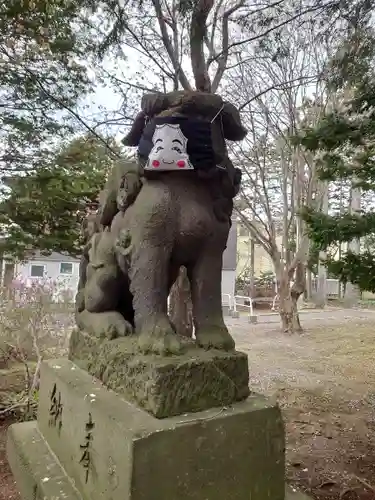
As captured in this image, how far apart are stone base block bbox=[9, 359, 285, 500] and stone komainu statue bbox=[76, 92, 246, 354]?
0.23m

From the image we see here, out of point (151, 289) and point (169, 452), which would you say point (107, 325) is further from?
point (169, 452)

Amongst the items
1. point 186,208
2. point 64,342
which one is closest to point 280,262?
point 64,342

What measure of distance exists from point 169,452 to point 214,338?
43cm

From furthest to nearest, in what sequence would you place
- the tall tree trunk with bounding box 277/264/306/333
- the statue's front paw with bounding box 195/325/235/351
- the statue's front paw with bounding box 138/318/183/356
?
the tall tree trunk with bounding box 277/264/306/333 → the statue's front paw with bounding box 195/325/235/351 → the statue's front paw with bounding box 138/318/183/356

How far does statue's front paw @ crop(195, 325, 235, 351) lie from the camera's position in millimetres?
1498

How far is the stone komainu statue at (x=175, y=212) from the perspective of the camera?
4.91ft

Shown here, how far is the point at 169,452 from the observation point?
1.22 m

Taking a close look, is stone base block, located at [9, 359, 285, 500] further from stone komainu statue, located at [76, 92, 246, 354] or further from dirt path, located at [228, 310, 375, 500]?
dirt path, located at [228, 310, 375, 500]

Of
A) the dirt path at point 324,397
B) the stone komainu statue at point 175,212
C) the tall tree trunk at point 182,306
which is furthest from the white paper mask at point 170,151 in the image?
the tall tree trunk at point 182,306

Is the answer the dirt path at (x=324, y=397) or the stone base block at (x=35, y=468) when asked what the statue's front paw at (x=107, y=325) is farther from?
A: the dirt path at (x=324, y=397)

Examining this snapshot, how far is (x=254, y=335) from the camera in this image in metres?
8.15

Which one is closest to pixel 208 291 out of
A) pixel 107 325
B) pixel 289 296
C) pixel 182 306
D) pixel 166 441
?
pixel 107 325

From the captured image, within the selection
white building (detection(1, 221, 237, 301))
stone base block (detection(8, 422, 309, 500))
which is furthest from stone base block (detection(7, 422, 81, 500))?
white building (detection(1, 221, 237, 301))

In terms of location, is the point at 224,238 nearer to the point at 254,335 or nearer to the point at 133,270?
the point at 133,270
